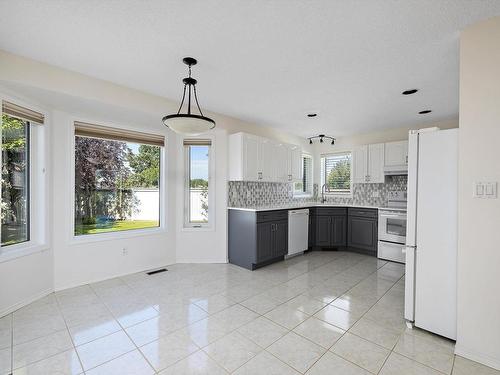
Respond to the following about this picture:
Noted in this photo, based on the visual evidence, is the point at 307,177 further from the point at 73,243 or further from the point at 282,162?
the point at 73,243

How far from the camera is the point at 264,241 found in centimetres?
398

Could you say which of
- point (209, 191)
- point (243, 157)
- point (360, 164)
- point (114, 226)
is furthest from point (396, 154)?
point (114, 226)

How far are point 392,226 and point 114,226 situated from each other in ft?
14.9

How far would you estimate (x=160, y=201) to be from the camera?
410 cm

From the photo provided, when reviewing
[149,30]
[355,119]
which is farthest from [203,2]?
[355,119]

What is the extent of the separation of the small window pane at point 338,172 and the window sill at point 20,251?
210 inches

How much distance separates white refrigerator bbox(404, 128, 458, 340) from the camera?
2047 mm

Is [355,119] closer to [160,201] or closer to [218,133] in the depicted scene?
[218,133]

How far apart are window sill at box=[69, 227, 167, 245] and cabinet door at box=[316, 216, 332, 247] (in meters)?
2.97

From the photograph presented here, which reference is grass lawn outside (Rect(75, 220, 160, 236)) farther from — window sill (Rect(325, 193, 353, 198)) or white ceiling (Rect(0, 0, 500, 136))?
window sill (Rect(325, 193, 353, 198))

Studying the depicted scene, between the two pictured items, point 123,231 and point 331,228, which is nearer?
point 123,231

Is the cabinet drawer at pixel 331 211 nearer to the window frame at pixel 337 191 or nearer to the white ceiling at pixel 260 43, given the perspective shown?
the window frame at pixel 337 191

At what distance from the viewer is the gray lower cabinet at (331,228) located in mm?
5086

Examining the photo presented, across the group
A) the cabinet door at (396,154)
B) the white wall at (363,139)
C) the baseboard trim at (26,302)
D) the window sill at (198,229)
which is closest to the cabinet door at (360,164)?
the white wall at (363,139)
